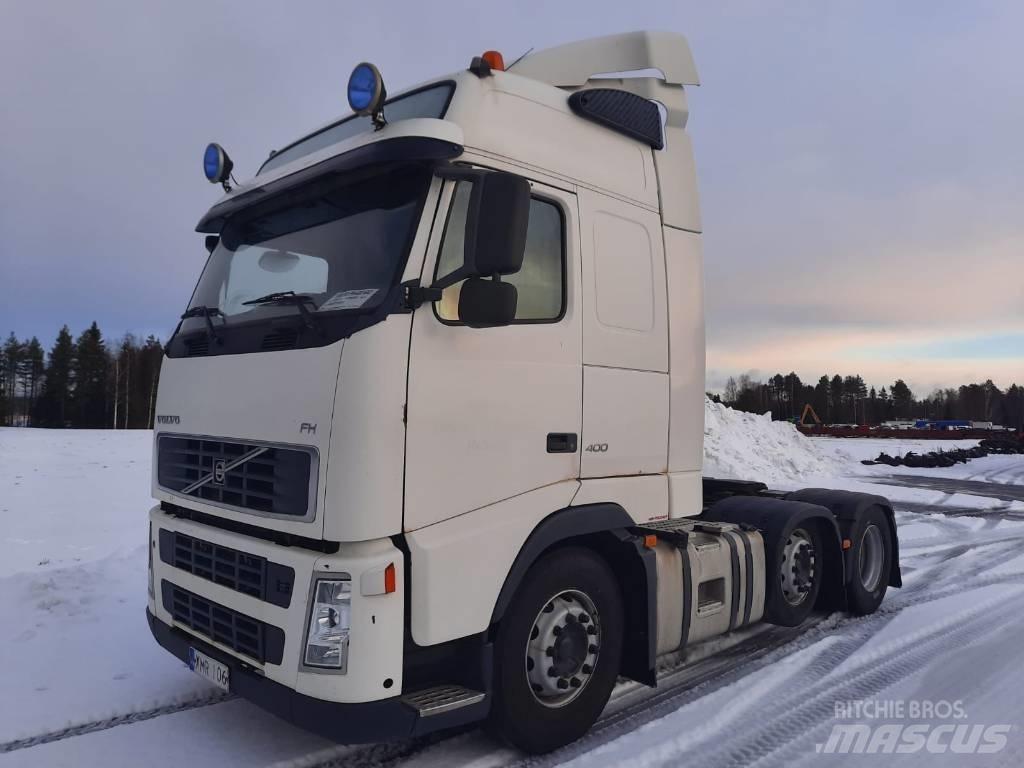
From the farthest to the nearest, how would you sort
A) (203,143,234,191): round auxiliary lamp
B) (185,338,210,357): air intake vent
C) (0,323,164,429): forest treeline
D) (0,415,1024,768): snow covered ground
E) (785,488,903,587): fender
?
(0,323,164,429): forest treeline → (785,488,903,587): fender → (203,143,234,191): round auxiliary lamp → (185,338,210,357): air intake vent → (0,415,1024,768): snow covered ground

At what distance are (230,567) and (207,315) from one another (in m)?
1.45

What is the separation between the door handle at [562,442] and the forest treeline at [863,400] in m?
98.9

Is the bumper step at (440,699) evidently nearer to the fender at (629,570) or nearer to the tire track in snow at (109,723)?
the fender at (629,570)

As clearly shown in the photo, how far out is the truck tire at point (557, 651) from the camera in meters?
3.57

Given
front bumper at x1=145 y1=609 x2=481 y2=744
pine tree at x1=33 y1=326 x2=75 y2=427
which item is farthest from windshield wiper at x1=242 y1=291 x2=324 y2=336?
pine tree at x1=33 y1=326 x2=75 y2=427

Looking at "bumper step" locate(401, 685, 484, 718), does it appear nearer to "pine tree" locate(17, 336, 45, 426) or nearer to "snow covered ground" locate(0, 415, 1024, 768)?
"snow covered ground" locate(0, 415, 1024, 768)

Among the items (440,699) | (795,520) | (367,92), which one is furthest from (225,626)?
(795,520)

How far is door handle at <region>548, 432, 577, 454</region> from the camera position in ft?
12.5

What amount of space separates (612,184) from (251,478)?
107 inches

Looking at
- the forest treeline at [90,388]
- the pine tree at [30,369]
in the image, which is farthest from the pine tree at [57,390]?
the pine tree at [30,369]

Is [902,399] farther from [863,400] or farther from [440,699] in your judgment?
[440,699]

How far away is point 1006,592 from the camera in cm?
713

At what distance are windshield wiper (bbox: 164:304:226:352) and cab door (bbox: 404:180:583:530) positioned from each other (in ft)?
4.57

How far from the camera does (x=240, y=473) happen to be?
3471 mm
